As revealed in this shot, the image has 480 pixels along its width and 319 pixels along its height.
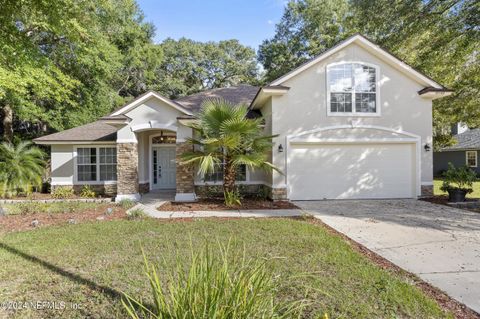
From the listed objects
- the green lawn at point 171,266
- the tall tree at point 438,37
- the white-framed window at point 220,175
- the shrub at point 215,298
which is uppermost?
the tall tree at point 438,37

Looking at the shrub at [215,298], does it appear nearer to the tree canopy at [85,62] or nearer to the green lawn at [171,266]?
the green lawn at [171,266]

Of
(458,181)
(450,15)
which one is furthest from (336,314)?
(450,15)

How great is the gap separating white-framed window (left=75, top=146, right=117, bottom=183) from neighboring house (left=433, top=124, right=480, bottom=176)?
2769 cm

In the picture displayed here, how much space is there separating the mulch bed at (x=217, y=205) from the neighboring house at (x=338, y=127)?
67 centimetres

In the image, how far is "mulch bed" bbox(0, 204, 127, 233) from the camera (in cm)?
802

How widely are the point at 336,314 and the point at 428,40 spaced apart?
609 inches

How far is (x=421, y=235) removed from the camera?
6.89 metres

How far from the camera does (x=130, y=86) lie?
27594 mm

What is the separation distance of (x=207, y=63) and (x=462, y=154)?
95.4 ft

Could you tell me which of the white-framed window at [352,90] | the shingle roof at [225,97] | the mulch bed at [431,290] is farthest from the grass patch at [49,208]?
the white-framed window at [352,90]

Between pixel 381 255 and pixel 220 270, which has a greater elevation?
pixel 220 270

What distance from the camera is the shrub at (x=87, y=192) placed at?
13593 millimetres

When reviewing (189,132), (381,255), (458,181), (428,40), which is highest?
(428,40)

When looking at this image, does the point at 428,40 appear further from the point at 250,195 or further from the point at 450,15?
the point at 250,195
